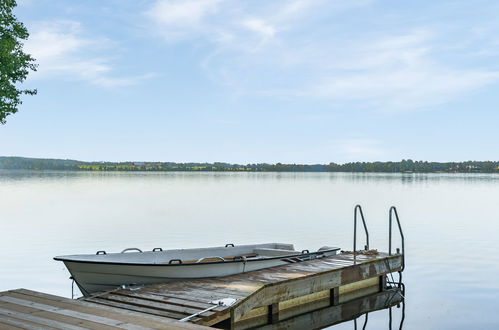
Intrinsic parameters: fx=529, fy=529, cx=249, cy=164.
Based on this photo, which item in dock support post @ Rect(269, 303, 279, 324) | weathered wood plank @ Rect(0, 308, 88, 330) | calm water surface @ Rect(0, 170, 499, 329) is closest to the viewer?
weathered wood plank @ Rect(0, 308, 88, 330)

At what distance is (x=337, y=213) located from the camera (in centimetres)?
3825

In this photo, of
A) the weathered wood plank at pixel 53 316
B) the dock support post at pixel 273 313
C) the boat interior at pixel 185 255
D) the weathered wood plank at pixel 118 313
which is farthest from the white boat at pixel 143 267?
the weathered wood plank at pixel 53 316

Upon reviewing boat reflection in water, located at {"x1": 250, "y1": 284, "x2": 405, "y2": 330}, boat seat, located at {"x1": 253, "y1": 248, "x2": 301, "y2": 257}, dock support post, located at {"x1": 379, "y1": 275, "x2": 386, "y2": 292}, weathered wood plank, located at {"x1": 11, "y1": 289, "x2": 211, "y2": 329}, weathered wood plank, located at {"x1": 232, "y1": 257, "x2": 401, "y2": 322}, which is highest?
weathered wood plank, located at {"x1": 11, "y1": 289, "x2": 211, "y2": 329}

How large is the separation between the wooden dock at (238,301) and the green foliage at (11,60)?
33.6ft

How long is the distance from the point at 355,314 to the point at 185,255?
4.21 meters

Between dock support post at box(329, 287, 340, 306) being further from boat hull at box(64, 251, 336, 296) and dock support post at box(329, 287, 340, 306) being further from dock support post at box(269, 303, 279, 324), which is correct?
boat hull at box(64, 251, 336, 296)

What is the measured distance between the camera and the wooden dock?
6.38 m

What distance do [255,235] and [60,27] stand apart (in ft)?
60.9

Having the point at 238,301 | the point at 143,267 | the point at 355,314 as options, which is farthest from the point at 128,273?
the point at 355,314

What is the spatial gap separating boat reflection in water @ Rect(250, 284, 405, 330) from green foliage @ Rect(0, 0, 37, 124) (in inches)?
466

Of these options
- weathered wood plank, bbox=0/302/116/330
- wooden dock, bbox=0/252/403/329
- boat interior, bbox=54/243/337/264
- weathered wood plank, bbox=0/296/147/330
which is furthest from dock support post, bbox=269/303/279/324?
weathered wood plank, bbox=0/302/116/330

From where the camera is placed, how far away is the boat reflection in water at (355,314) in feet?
36.3

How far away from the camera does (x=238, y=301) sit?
8.70 metres

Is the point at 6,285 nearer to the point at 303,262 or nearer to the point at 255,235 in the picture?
the point at 303,262
